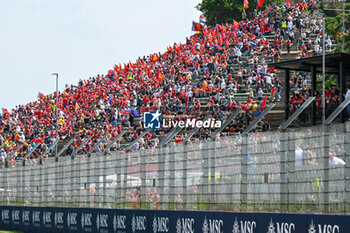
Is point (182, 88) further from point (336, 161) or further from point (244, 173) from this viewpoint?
point (336, 161)

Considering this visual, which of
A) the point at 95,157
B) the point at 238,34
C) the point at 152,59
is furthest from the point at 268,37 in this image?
the point at 95,157

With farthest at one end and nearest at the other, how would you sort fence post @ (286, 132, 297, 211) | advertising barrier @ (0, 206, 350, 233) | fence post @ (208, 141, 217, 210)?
fence post @ (208, 141, 217, 210), fence post @ (286, 132, 297, 211), advertising barrier @ (0, 206, 350, 233)

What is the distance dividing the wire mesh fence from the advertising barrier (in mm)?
204

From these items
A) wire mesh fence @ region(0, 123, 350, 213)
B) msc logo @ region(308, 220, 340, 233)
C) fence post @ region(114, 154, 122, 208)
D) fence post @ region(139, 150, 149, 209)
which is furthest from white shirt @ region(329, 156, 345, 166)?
fence post @ region(114, 154, 122, 208)

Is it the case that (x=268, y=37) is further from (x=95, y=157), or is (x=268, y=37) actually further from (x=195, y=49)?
(x=95, y=157)

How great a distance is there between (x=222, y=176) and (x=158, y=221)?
10.2ft

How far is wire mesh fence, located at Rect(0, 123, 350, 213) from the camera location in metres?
12.6

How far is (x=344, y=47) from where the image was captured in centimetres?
4238

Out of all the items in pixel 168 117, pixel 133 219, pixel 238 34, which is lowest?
pixel 133 219

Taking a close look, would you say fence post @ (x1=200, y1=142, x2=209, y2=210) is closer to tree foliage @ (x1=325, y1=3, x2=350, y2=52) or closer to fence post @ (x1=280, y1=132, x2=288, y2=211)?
fence post @ (x1=280, y1=132, x2=288, y2=211)

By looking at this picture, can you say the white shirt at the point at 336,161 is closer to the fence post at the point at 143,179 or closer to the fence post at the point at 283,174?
the fence post at the point at 283,174

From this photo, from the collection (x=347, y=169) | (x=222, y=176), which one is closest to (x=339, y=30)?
(x=222, y=176)

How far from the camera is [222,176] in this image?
52.8ft

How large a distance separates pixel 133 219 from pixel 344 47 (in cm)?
2509
